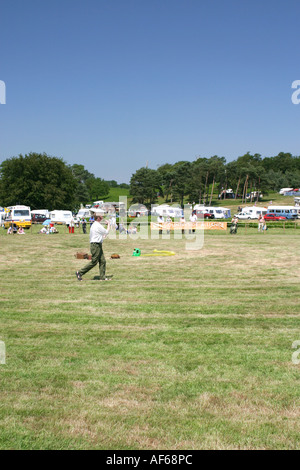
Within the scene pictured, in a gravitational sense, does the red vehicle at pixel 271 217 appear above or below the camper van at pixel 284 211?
below

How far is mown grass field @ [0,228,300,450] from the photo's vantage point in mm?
3891

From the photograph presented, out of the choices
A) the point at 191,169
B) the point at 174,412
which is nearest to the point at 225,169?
the point at 191,169

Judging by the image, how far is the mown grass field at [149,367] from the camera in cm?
389

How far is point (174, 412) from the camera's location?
426cm

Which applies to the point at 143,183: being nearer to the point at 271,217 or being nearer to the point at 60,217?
the point at 271,217

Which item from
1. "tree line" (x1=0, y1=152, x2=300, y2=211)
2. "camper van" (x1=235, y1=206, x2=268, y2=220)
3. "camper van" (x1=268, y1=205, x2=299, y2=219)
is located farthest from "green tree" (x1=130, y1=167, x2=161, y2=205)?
"camper van" (x1=268, y1=205, x2=299, y2=219)

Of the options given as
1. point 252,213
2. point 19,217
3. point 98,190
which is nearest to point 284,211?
point 252,213

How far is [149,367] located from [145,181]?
9515cm

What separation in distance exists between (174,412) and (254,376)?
146 centimetres

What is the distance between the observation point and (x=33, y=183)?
247ft

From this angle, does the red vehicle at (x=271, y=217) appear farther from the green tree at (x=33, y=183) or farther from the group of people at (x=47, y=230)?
the green tree at (x=33, y=183)

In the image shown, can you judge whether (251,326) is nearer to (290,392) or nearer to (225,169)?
(290,392)

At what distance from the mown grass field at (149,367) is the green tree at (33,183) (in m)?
66.6

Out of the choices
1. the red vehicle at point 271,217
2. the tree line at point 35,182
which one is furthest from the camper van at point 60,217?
the red vehicle at point 271,217
